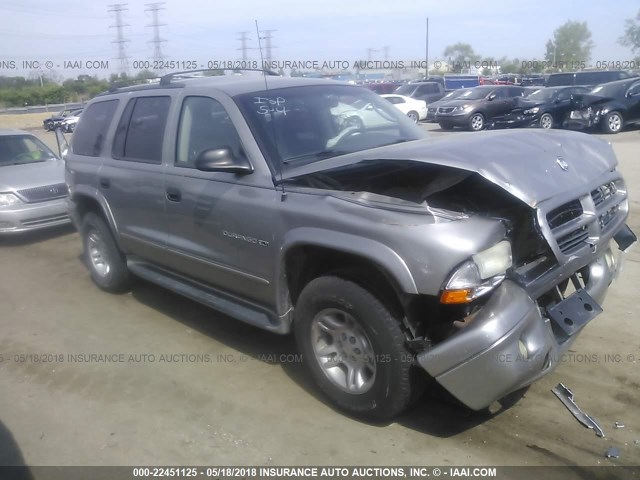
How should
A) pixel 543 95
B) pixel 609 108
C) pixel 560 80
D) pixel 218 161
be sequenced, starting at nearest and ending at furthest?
1. pixel 218 161
2. pixel 609 108
3. pixel 543 95
4. pixel 560 80

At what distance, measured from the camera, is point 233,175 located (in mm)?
4121

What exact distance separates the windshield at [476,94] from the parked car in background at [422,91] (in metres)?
5.86

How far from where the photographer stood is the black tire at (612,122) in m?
17.8

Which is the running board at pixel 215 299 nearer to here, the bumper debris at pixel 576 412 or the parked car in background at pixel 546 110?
the bumper debris at pixel 576 412

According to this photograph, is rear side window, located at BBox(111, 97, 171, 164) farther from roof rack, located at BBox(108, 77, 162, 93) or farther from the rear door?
roof rack, located at BBox(108, 77, 162, 93)

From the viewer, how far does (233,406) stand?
3.94m

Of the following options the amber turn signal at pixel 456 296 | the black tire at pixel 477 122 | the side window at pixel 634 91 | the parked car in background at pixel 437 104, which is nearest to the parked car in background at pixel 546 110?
the side window at pixel 634 91

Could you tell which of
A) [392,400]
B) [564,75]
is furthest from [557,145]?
[564,75]

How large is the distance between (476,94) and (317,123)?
18631mm

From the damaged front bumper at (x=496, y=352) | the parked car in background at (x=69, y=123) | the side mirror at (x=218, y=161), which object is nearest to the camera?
the damaged front bumper at (x=496, y=352)

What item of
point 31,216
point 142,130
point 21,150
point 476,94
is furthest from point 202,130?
point 476,94

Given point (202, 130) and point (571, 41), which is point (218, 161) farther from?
point (571, 41)

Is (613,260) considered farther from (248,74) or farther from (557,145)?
(248,74)

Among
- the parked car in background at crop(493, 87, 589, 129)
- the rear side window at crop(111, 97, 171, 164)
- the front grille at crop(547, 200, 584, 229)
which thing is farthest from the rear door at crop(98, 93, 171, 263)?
the parked car in background at crop(493, 87, 589, 129)
